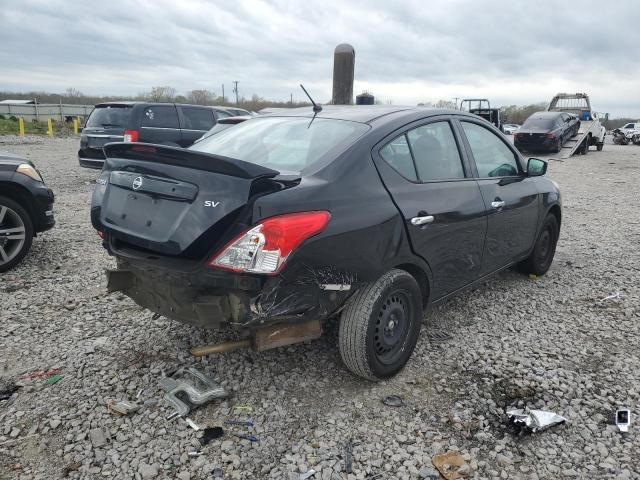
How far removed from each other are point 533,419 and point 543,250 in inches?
110

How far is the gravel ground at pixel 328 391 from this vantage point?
2465 millimetres

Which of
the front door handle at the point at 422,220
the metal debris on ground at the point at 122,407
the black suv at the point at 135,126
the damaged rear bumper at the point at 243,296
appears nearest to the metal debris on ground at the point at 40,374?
the metal debris on ground at the point at 122,407

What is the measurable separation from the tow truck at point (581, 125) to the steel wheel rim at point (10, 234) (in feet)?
64.1

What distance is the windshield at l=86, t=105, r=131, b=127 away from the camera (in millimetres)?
10531

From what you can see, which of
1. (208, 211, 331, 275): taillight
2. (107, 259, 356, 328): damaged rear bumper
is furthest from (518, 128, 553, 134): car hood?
(208, 211, 331, 275): taillight

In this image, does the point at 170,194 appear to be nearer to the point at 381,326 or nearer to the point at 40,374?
the point at 381,326

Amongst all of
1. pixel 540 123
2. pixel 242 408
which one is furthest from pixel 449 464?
pixel 540 123

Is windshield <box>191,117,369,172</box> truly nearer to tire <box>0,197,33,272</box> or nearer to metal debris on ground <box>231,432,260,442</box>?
metal debris on ground <box>231,432,260,442</box>

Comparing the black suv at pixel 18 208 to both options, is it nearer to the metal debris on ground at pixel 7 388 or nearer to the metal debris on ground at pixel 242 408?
the metal debris on ground at pixel 7 388

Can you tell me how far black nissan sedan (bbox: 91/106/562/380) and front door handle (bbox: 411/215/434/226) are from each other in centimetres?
1

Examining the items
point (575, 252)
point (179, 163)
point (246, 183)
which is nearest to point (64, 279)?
point (179, 163)

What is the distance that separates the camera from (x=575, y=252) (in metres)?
6.18

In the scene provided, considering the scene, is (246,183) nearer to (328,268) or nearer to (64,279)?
(328,268)

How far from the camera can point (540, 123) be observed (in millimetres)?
19953
